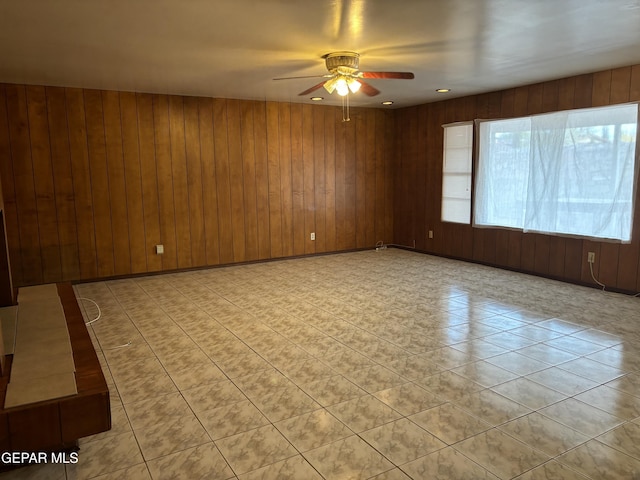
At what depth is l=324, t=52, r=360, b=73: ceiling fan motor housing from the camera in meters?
3.93

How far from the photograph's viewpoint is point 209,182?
6289mm

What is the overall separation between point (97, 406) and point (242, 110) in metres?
5.06

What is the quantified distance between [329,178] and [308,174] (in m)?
0.39

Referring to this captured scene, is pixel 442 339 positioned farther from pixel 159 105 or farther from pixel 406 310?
pixel 159 105

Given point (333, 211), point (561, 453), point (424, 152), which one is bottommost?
point (561, 453)

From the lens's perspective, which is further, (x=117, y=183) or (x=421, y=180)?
(x=421, y=180)

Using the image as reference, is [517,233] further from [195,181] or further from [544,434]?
[195,181]

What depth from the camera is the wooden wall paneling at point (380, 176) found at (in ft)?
25.1

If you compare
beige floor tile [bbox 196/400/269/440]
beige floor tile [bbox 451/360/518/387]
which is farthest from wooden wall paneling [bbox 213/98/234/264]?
beige floor tile [bbox 451/360/518/387]

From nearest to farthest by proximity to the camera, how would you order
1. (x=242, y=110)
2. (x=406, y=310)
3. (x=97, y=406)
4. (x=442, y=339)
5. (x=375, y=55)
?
1. (x=97, y=406)
2. (x=442, y=339)
3. (x=375, y=55)
4. (x=406, y=310)
5. (x=242, y=110)

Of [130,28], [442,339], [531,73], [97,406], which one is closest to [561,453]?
[442,339]

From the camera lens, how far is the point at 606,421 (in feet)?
7.94

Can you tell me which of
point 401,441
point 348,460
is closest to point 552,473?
point 401,441

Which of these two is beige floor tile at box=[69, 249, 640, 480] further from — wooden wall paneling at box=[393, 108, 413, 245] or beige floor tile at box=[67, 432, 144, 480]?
wooden wall paneling at box=[393, 108, 413, 245]
